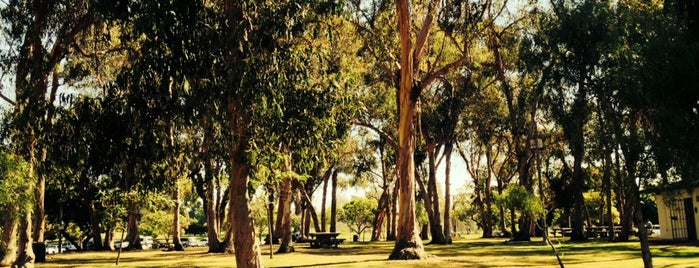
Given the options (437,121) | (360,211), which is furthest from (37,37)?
(360,211)

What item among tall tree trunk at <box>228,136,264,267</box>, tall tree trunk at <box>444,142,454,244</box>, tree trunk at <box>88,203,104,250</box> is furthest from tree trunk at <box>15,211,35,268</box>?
tall tree trunk at <box>444,142,454,244</box>

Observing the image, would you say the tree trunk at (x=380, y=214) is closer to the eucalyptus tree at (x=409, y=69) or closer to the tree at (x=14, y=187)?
the eucalyptus tree at (x=409, y=69)

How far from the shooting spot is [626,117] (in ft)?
50.8

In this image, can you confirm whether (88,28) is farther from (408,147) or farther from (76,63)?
(408,147)

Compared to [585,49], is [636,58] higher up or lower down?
lower down

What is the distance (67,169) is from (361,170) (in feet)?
126

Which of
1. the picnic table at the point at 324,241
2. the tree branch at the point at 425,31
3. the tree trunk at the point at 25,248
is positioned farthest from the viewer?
the picnic table at the point at 324,241

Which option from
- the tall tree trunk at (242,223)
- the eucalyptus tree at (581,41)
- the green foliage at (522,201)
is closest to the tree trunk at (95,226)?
the tall tree trunk at (242,223)

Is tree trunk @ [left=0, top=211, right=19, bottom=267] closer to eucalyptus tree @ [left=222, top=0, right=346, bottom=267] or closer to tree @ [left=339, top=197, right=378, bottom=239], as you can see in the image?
eucalyptus tree @ [left=222, top=0, right=346, bottom=267]

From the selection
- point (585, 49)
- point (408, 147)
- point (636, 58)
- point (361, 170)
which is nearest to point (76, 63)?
point (408, 147)

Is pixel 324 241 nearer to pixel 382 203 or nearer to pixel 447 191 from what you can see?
pixel 447 191

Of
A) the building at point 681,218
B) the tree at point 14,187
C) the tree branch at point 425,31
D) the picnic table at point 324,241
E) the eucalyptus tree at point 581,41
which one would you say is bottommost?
the picnic table at point 324,241

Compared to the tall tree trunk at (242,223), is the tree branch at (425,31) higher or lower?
higher

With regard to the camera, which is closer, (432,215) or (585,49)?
(585,49)
